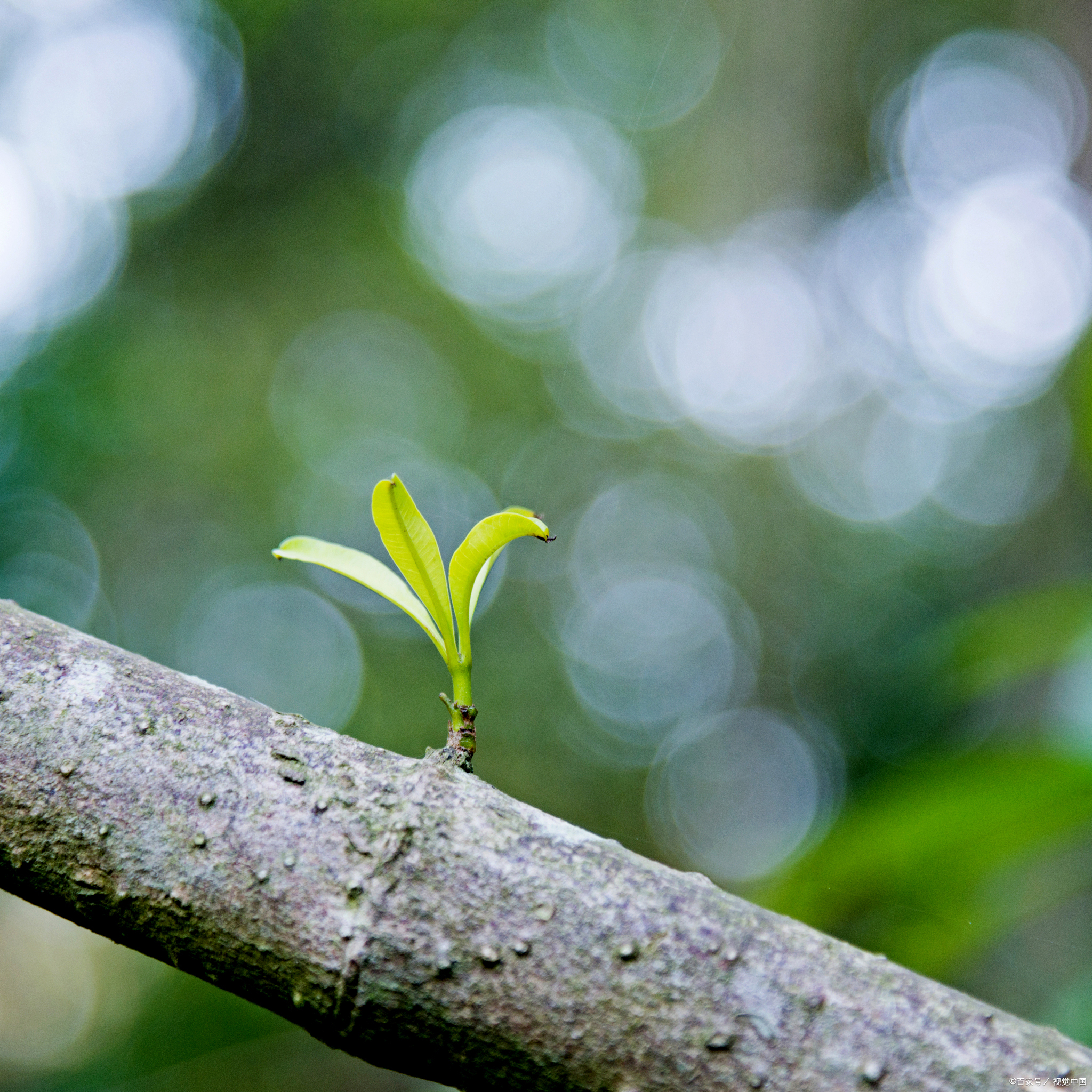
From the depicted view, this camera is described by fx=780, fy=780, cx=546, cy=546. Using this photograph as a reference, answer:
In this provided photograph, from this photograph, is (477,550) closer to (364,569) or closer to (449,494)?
(364,569)

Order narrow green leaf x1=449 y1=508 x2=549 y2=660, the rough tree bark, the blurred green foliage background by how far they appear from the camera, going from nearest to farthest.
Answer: the rough tree bark < narrow green leaf x1=449 y1=508 x2=549 y2=660 < the blurred green foliage background

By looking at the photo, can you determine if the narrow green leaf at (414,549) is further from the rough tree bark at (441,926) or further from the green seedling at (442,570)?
the rough tree bark at (441,926)

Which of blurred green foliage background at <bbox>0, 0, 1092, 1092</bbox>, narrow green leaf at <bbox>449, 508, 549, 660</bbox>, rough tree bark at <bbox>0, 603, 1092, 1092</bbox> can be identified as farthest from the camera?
Answer: blurred green foliage background at <bbox>0, 0, 1092, 1092</bbox>

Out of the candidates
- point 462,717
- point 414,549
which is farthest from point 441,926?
point 414,549

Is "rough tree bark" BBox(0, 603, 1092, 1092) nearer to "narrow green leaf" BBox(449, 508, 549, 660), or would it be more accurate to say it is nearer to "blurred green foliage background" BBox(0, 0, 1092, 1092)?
"narrow green leaf" BBox(449, 508, 549, 660)

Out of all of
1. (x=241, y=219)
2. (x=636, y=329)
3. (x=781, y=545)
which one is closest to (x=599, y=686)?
(x=781, y=545)

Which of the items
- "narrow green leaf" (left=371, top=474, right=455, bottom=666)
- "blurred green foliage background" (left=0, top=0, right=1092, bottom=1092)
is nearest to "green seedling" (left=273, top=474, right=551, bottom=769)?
"narrow green leaf" (left=371, top=474, right=455, bottom=666)

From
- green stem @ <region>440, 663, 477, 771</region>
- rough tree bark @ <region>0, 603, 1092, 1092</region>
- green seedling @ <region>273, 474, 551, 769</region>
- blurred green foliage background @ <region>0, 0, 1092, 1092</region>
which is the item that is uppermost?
blurred green foliage background @ <region>0, 0, 1092, 1092</region>

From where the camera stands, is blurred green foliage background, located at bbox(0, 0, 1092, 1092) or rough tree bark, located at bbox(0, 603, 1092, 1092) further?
blurred green foliage background, located at bbox(0, 0, 1092, 1092)
